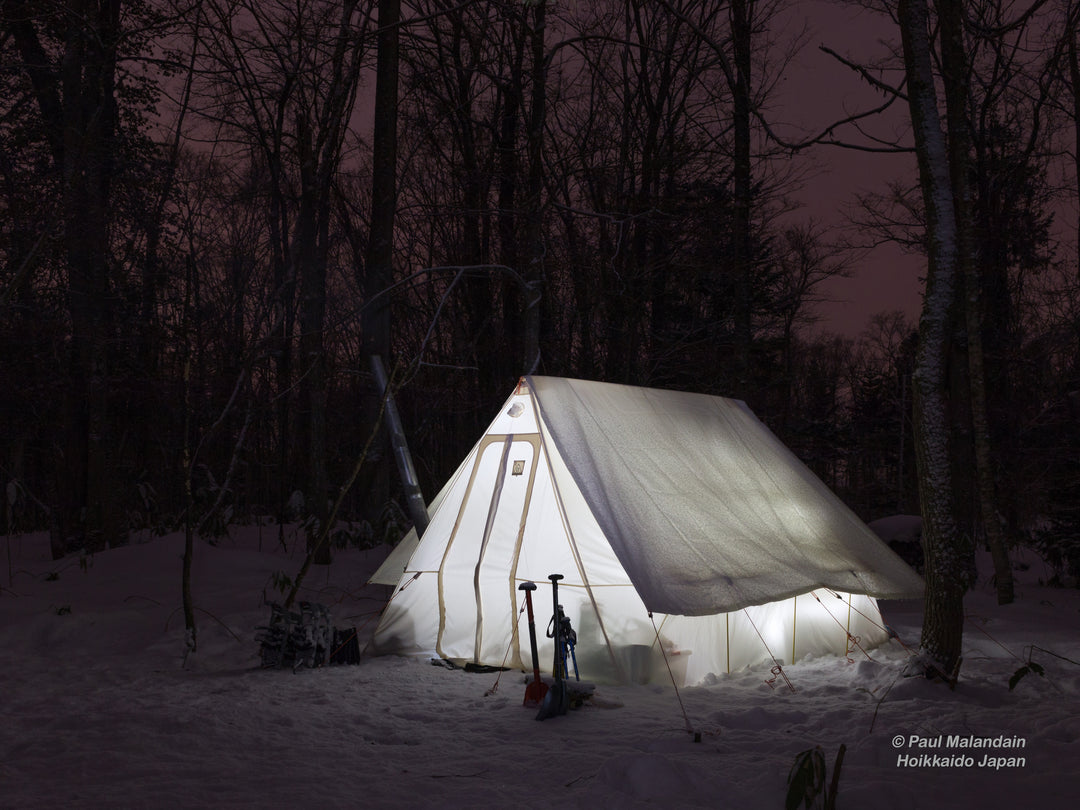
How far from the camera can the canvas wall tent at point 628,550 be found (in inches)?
218

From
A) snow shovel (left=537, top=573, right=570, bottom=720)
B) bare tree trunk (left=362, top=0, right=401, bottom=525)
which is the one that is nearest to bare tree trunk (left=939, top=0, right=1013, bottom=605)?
snow shovel (left=537, top=573, right=570, bottom=720)

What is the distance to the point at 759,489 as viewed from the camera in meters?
6.78

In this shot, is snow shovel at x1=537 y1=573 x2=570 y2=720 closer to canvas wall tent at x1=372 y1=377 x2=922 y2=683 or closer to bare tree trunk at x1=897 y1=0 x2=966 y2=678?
canvas wall tent at x1=372 y1=377 x2=922 y2=683

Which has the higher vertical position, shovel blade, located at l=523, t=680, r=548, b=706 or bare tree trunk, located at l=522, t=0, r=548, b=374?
bare tree trunk, located at l=522, t=0, r=548, b=374

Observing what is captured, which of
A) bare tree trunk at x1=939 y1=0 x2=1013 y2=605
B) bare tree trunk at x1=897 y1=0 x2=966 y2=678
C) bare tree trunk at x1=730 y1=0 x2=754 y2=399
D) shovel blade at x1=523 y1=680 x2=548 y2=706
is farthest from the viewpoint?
bare tree trunk at x1=730 y1=0 x2=754 y2=399

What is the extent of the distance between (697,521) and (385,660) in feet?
8.64

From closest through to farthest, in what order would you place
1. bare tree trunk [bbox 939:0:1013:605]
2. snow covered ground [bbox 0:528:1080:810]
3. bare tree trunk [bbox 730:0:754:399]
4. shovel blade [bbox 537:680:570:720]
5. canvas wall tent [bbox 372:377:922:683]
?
snow covered ground [bbox 0:528:1080:810] < shovel blade [bbox 537:680:570:720] < canvas wall tent [bbox 372:377:922:683] < bare tree trunk [bbox 939:0:1013:605] < bare tree trunk [bbox 730:0:754:399]

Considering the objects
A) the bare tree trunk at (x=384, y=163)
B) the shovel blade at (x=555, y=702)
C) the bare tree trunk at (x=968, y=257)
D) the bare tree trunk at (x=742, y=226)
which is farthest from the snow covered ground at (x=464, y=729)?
the bare tree trunk at (x=742, y=226)

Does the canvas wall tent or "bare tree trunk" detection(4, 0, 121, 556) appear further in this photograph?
"bare tree trunk" detection(4, 0, 121, 556)

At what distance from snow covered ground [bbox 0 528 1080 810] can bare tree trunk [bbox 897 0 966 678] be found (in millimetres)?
427

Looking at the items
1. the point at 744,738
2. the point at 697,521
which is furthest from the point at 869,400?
the point at 744,738

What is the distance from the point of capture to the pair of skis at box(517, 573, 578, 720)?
4.63m

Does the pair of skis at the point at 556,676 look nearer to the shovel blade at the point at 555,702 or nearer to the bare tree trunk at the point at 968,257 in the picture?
the shovel blade at the point at 555,702

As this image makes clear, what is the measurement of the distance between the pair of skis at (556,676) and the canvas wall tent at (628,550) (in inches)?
21.7
